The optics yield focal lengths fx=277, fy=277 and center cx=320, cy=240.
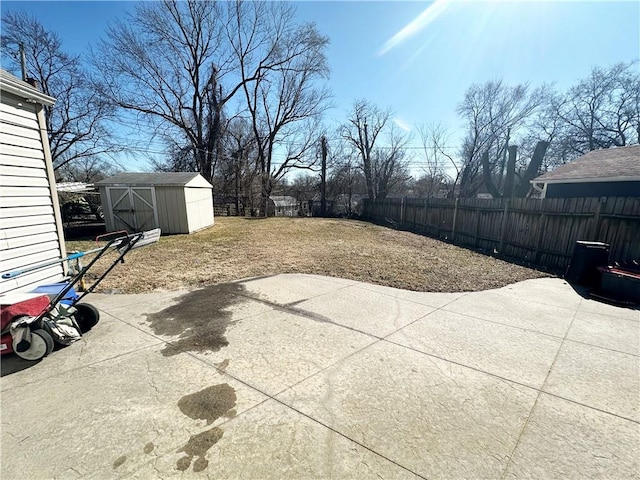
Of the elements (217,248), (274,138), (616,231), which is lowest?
(217,248)

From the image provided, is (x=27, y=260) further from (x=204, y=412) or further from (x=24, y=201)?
(x=204, y=412)

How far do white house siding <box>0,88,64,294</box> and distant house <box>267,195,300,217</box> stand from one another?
20607 millimetres

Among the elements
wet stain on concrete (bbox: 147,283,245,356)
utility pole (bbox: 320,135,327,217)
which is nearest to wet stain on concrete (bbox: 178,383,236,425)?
wet stain on concrete (bbox: 147,283,245,356)

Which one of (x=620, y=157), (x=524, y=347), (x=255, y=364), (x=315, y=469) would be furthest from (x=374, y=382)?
(x=620, y=157)

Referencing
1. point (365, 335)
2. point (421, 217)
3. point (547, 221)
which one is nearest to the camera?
point (365, 335)

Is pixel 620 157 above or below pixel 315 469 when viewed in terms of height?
above

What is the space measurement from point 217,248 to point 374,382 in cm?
766

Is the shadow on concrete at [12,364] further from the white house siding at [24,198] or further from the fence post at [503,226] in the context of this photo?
the fence post at [503,226]

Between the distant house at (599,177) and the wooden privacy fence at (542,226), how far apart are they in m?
3.57

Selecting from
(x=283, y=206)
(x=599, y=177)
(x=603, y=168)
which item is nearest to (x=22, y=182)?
(x=599, y=177)

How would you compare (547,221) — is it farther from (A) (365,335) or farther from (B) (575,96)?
(B) (575,96)

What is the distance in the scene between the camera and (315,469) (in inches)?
64.5

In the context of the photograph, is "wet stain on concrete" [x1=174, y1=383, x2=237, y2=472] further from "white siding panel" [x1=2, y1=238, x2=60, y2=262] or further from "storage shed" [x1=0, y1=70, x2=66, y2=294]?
"white siding panel" [x1=2, y1=238, x2=60, y2=262]

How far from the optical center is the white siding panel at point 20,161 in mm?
4017
